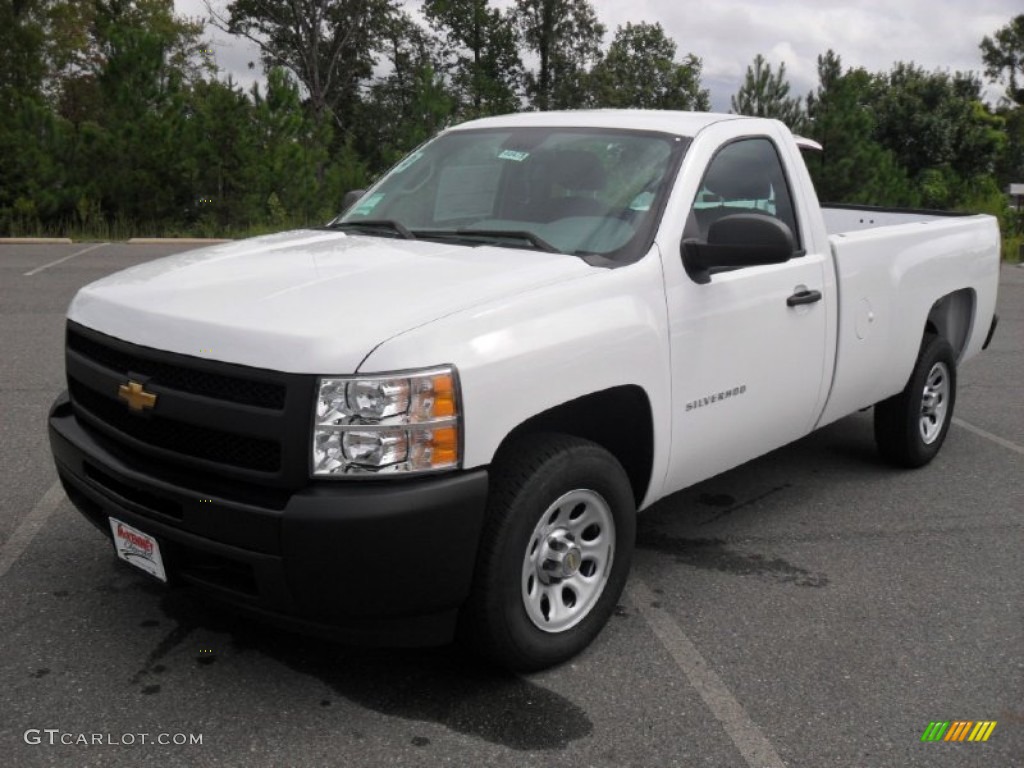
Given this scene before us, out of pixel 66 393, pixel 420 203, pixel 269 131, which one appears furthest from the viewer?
pixel 269 131

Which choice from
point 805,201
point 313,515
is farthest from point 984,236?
point 313,515

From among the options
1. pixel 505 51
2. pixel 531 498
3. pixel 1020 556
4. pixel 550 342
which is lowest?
pixel 1020 556

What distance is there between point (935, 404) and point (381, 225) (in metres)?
3.39

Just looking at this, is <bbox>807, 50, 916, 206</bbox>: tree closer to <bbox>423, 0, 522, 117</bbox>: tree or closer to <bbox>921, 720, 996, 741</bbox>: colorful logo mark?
<bbox>921, 720, 996, 741</bbox>: colorful logo mark

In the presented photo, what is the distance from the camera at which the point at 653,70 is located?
57.0 meters

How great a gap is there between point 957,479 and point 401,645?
380cm

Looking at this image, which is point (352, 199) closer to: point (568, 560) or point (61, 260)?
point (568, 560)

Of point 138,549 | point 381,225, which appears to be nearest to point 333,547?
point 138,549

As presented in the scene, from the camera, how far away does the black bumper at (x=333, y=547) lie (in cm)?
296

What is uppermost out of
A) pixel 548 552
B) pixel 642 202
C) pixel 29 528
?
pixel 642 202

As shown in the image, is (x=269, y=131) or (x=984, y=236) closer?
(x=984, y=236)

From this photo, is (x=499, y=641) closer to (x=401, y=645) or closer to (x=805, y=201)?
(x=401, y=645)

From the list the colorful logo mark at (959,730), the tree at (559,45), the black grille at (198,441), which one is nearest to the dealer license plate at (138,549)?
the black grille at (198,441)

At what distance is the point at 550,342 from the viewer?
11.0 feet
